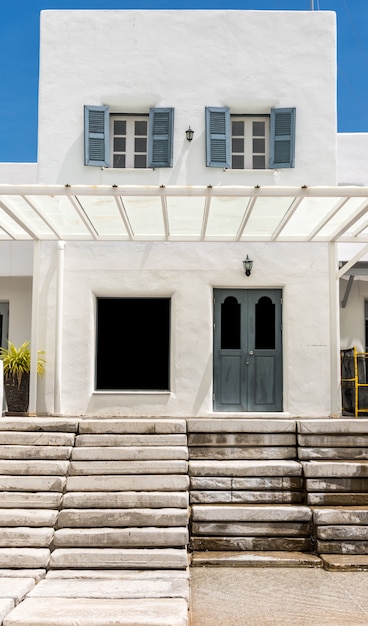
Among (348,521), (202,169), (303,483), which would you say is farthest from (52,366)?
(348,521)

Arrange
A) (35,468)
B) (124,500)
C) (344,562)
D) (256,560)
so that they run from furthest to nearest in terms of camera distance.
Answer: (35,468)
(124,500)
(256,560)
(344,562)

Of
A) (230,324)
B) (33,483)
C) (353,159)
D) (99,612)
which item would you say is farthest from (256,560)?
(353,159)

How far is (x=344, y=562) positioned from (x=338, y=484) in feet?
4.21

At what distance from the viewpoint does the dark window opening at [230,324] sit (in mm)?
13117

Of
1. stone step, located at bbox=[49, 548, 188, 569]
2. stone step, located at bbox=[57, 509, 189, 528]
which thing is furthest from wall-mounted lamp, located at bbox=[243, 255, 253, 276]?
stone step, located at bbox=[49, 548, 188, 569]

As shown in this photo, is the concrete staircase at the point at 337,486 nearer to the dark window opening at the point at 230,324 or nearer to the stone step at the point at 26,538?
the stone step at the point at 26,538

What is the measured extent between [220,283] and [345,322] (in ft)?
11.2

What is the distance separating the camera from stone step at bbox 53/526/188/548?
7.79m

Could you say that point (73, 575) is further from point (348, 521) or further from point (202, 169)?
point (202, 169)

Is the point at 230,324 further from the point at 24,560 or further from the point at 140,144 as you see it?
the point at 24,560

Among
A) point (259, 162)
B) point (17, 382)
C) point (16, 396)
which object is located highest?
point (259, 162)

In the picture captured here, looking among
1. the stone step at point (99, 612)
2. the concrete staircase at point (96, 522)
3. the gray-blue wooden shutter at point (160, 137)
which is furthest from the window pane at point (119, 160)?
the stone step at point (99, 612)

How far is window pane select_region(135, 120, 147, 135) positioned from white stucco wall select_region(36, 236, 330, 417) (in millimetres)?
2168

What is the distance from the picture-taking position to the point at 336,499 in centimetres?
854
